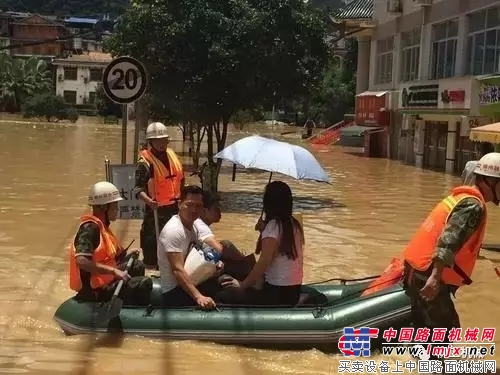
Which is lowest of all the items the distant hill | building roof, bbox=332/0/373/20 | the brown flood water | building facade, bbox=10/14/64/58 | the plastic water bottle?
the brown flood water

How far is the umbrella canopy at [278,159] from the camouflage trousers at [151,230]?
92 cm

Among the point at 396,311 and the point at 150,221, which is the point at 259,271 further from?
the point at 150,221

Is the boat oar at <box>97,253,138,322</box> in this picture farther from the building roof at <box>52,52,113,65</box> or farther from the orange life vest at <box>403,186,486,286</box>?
the building roof at <box>52,52,113,65</box>

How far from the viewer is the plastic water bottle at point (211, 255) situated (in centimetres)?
620

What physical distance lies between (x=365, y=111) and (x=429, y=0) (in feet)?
28.2

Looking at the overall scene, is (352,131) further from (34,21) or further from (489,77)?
(34,21)

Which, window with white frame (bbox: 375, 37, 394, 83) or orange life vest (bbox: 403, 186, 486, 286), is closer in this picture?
orange life vest (bbox: 403, 186, 486, 286)

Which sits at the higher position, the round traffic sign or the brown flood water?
the round traffic sign

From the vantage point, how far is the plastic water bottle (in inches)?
244

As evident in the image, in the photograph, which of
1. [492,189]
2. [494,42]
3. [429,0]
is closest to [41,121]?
[429,0]

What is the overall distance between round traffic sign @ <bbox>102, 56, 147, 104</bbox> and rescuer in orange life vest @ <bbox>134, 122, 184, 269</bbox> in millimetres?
602

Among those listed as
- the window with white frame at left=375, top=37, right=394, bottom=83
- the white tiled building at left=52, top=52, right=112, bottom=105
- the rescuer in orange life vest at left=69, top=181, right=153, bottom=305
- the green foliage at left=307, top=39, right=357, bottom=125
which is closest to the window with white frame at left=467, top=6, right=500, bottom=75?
the window with white frame at left=375, top=37, right=394, bottom=83

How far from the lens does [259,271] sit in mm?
5918

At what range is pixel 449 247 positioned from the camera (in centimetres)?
456
